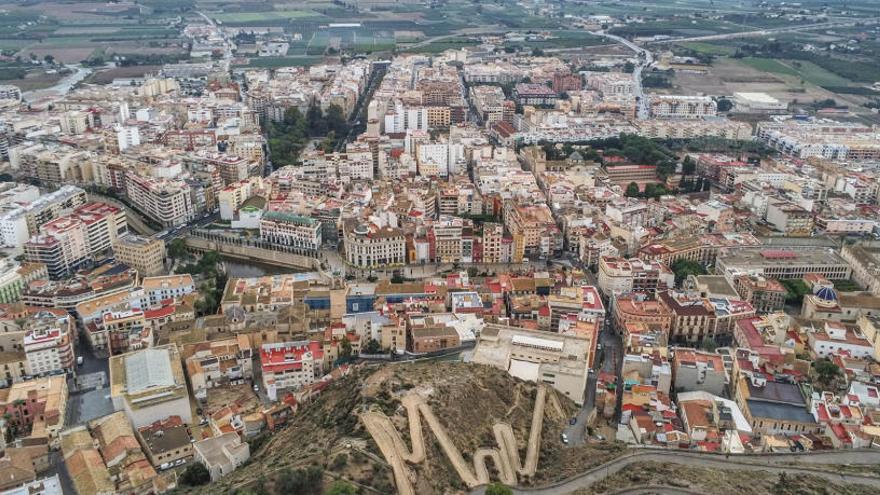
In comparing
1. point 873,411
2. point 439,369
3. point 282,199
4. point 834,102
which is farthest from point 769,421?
point 834,102

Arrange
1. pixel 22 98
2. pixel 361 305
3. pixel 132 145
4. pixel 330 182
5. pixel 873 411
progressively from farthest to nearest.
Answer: pixel 22 98 < pixel 132 145 < pixel 330 182 < pixel 361 305 < pixel 873 411

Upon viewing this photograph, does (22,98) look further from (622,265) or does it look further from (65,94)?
(622,265)

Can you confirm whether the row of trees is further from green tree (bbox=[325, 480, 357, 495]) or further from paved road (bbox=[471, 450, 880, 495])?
green tree (bbox=[325, 480, 357, 495])

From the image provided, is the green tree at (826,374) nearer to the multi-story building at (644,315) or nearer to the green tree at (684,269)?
the multi-story building at (644,315)

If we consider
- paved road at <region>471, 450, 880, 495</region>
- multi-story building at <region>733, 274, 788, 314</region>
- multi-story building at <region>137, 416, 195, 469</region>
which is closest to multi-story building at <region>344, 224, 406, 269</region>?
multi-story building at <region>137, 416, 195, 469</region>

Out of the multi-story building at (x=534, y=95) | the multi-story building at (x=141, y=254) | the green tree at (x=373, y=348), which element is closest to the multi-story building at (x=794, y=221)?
the green tree at (x=373, y=348)

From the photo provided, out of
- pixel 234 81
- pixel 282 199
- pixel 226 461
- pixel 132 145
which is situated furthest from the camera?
pixel 234 81
